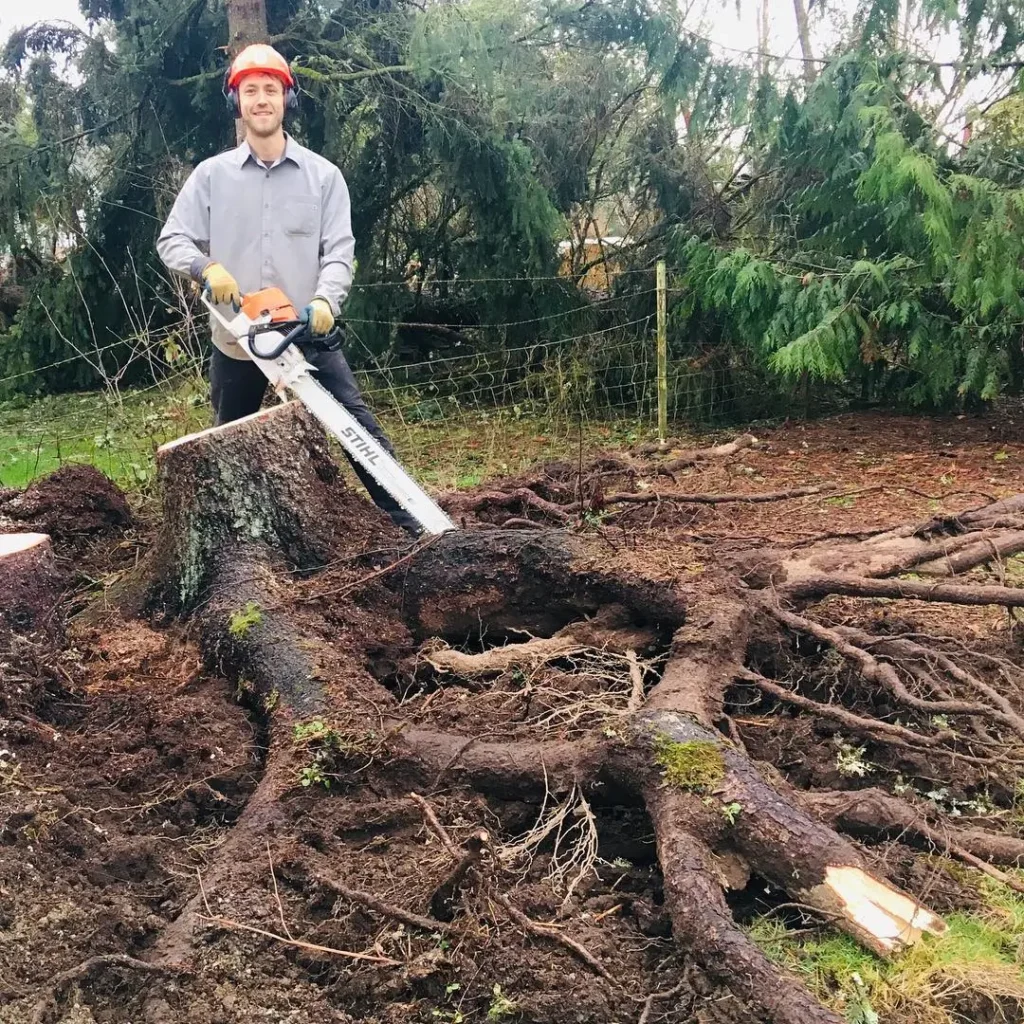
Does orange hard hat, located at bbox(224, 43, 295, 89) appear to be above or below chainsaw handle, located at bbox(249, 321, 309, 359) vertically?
above

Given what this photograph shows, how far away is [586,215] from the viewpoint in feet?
31.4

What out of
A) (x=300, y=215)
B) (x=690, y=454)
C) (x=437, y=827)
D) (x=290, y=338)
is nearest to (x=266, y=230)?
(x=300, y=215)

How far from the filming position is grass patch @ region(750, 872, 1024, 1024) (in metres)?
1.69

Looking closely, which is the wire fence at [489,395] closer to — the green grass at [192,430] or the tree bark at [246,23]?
the green grass at [192,430]

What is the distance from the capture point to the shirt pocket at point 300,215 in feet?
12.0

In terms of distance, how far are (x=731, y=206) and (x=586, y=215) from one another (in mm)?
1545

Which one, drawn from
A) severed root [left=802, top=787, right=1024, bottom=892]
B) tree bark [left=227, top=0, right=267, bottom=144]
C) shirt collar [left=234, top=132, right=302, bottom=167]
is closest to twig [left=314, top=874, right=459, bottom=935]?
severed root [left=802, top=787, right=1024, bottom=892]

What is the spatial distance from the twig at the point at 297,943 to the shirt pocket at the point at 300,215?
8.73 feet

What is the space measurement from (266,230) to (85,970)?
9.08 feet

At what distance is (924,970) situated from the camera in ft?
5.71

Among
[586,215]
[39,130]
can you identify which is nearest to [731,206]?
[586,215]

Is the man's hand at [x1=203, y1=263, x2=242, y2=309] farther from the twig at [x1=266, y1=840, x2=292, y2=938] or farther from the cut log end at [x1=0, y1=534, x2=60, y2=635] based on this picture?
the twig at [x1=266, y1=840, x2=292, y2=938]

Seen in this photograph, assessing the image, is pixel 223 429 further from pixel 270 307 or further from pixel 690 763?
pixel 690 763

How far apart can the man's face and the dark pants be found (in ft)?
2.87
